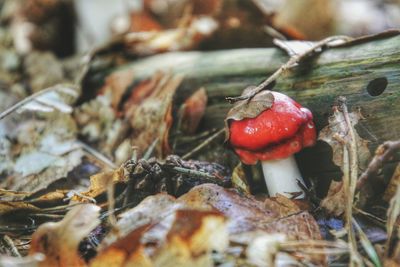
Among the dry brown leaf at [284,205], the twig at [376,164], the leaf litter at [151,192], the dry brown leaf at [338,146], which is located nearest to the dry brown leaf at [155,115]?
the leaf litter at [151,192]

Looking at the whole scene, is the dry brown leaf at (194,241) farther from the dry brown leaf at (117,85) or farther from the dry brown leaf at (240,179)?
the dry brown leaf at (117,85)

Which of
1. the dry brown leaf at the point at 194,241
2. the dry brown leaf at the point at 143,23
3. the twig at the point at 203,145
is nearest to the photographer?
the dry brown leaf at the point at 194,241

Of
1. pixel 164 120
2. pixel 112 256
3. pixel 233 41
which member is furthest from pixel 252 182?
pixel 233 41

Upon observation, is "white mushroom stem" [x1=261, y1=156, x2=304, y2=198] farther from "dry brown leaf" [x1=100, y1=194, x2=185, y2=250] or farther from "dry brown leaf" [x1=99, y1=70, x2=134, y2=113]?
"dry brown leaf" [x1=99, y1=70, x2=134, y2=113]

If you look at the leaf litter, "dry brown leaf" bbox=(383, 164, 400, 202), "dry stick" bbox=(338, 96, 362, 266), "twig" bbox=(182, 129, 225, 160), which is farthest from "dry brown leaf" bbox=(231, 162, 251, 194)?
"dry brown leaf" bbox=(383, 164, 400, 202)

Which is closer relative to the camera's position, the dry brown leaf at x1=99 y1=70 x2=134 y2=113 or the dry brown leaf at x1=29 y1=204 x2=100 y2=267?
the dry brown leaf at x1=29 y1=204 x2=100 y2=267

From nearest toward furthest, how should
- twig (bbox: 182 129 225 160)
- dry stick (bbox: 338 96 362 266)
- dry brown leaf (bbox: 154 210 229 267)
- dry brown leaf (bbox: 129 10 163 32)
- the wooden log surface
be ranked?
1. dry brown leaf (bbox: 154 210 229 267)
2. dry stick (bbox: 338 96 362 266)
3. the wooden log surface
4. twig (bbox: 182 129 225 160)
5. dry brown leaf (bbox: 129 10 163 32)

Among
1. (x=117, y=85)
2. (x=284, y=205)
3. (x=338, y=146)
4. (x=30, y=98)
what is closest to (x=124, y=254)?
(x=284, y=205)
